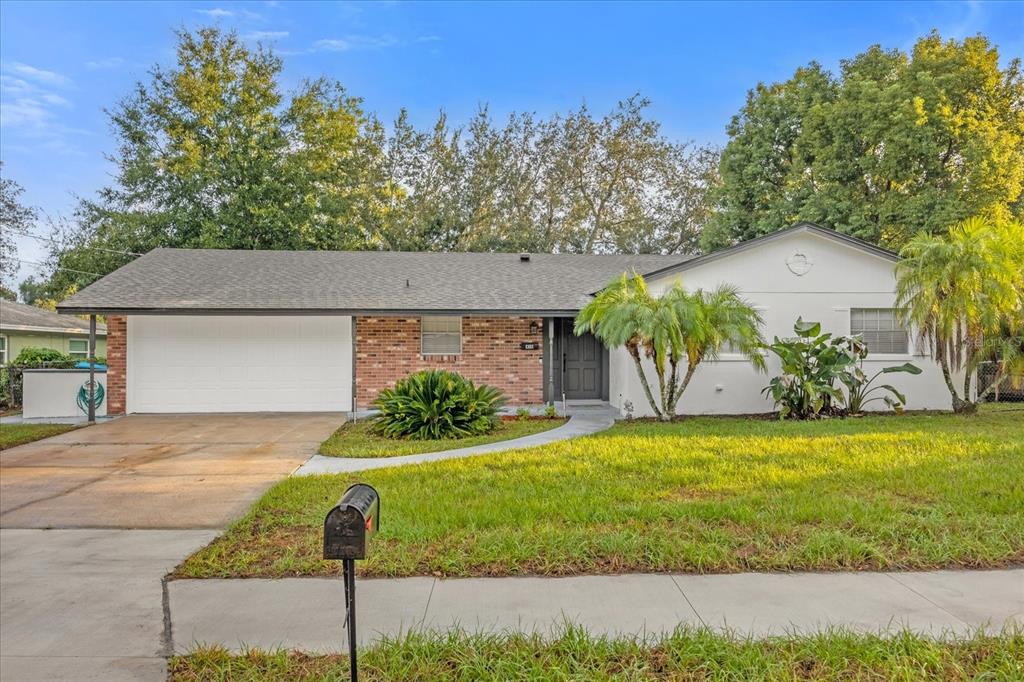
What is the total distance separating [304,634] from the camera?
10.6ft

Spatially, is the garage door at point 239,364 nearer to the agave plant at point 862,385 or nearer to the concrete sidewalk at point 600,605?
the concrete sidewalk at point 600,605

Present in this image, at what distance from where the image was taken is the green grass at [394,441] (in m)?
8.54

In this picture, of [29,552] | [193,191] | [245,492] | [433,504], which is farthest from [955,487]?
[193,191]

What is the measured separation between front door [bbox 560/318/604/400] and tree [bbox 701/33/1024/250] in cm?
1156

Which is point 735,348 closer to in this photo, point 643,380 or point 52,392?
point 643,380

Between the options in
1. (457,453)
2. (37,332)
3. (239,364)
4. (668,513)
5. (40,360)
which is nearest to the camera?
(668,513)

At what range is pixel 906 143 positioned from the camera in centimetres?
1902

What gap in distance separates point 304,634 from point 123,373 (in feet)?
40.8

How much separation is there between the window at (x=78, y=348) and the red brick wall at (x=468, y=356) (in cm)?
1326

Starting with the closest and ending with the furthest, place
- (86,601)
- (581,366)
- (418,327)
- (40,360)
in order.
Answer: (86,601) → (418,327) → (581,366) → (40,360)

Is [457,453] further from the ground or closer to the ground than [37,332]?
closer to the ground

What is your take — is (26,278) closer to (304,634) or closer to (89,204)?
(89,204)

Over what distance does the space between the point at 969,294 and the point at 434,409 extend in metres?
9.73

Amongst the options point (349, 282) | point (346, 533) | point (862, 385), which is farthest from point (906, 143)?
point (346, 533)
